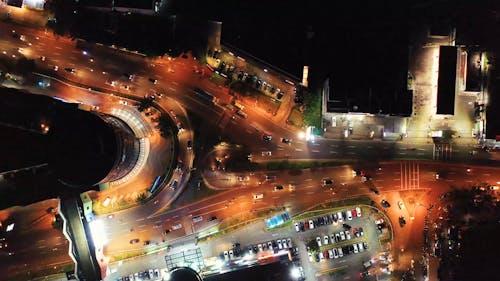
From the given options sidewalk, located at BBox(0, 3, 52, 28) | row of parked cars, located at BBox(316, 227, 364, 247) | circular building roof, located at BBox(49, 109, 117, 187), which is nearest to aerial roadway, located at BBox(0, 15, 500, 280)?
sidewalk, located at BBox(0, 3, 52, 28)

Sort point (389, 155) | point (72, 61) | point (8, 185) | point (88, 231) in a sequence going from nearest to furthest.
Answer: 1. point (8, 185)
2. point (88, 231)
3. point (72, 61)
4. point (389, 155)

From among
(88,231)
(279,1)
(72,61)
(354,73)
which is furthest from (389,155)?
(72,61)

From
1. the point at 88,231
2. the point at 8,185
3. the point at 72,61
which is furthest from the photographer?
the point at 72,61

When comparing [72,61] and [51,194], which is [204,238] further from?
[72,61]

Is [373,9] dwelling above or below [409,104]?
above

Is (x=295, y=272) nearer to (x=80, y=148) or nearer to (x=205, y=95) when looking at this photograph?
(x=205, y=95)

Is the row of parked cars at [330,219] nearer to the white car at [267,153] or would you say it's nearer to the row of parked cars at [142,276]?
the white car at [267,153]

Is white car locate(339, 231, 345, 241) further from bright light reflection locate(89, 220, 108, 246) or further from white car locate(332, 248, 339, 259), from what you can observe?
bright light reflection locate(89, 220, 108, 246)

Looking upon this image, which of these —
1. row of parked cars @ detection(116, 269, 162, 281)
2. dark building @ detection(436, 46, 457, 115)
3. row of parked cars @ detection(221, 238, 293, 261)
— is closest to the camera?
row of parked cars @ detection(116, 269, 162, 281)
